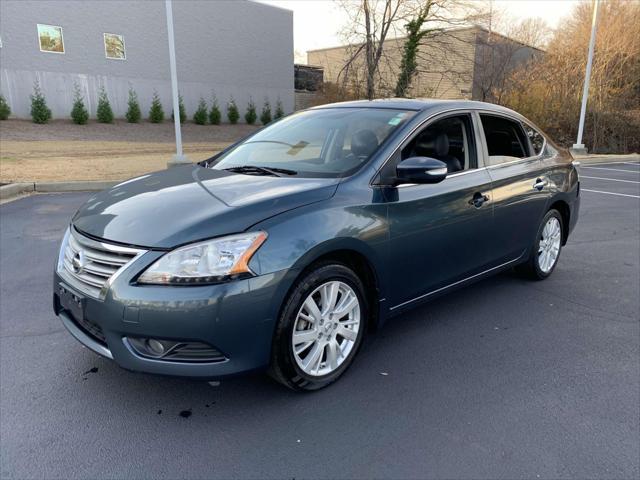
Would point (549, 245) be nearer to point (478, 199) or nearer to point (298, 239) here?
point (478, 199)

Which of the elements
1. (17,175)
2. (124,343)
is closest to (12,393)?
(124,343)

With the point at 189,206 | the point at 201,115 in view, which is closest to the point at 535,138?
the point at 189,206

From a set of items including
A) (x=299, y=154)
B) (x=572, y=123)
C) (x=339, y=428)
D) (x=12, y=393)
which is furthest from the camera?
(x=572, y=123)

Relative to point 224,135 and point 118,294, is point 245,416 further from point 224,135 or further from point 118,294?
point 224,135

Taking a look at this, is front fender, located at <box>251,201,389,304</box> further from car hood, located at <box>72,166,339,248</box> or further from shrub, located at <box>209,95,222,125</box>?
shrub, located at <box>209,95,222,125</box>

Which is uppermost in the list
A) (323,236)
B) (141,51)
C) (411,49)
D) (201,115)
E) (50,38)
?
(50,38)

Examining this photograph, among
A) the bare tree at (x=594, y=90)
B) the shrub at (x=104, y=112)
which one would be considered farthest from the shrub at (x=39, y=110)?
the bare tree at (x=594, y=90)

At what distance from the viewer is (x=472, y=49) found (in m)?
29.4

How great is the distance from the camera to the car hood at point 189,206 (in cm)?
255

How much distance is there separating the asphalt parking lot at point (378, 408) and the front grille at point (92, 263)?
2.25 feet

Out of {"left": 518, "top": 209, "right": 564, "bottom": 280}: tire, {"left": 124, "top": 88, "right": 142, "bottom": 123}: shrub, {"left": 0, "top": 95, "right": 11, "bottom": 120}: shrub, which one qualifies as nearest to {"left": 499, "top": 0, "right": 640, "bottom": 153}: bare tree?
{"left": 124, "top": 88, "right": 142, "bottom": 123}: shrub

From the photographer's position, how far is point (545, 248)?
4.93m

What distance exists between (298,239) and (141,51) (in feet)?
91.6

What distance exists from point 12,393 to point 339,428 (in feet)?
6.18
